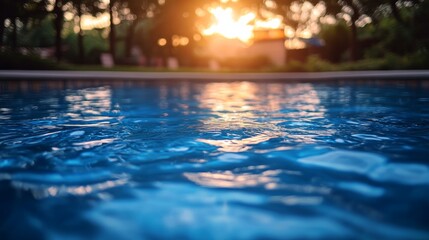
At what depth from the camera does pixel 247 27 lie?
27.0 m

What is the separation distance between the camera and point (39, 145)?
378 cm

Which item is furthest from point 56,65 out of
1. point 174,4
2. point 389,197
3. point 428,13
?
point 428,13

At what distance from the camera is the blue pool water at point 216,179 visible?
6.50 ft

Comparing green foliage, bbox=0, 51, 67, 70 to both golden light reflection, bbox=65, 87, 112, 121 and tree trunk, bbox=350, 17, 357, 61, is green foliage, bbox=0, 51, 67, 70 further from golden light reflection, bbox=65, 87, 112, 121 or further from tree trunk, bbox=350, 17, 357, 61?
tree trunk, bbox=350, 17, 357, 61

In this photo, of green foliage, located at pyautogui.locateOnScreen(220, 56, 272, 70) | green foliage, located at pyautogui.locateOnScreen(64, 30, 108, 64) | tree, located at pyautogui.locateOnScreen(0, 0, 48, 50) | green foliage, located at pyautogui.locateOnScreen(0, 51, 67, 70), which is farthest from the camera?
green foliage, located at pyautogui.locateOnScreen(64, 30, 108, 64)

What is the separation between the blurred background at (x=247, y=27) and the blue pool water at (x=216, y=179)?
44.9 ft

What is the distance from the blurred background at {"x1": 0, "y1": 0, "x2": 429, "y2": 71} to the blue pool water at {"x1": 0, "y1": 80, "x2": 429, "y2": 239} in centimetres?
1369

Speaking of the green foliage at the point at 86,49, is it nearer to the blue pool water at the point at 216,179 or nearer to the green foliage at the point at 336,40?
the green foliage at the point at 336,40

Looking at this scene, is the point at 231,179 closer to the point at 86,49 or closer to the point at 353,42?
the point at 353,42

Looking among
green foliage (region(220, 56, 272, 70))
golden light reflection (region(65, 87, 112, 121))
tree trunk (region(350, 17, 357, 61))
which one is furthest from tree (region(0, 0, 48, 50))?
tree trunk (region(350, 17, 357, 61))

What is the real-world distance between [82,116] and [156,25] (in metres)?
22.4

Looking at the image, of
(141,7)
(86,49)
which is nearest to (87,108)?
(141,7)

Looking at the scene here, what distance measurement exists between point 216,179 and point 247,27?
25714 millimetres

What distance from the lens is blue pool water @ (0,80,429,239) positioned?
78.0 inches
